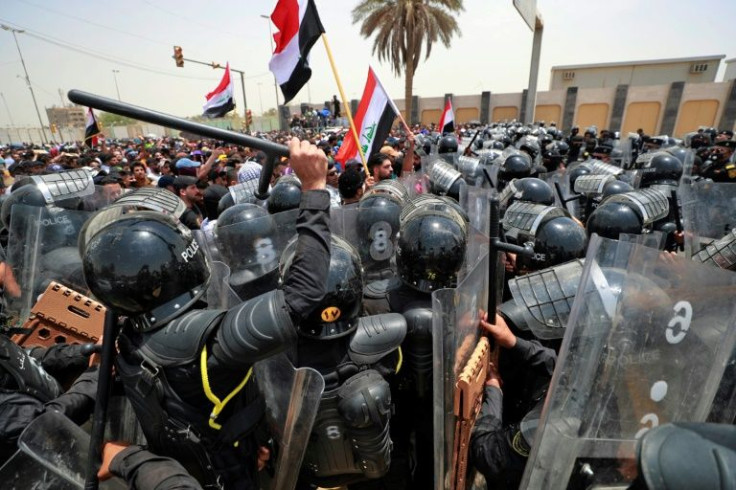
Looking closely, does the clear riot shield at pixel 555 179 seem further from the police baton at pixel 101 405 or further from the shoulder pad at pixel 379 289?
the police baton at pixel 101 405

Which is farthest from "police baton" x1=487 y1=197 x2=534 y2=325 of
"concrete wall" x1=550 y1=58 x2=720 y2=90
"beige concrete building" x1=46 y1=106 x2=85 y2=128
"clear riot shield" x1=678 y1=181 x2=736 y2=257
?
"beige concrete building" x1=46 y1=106 x2=85 y2=128

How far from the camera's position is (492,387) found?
1.95m

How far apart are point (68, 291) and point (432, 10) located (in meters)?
25.0

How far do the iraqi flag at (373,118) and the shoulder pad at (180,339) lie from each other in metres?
3.37

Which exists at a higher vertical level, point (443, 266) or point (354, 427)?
point (443, 266)

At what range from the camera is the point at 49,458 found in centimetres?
134

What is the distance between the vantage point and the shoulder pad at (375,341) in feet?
6.07

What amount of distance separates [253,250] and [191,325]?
183 cm

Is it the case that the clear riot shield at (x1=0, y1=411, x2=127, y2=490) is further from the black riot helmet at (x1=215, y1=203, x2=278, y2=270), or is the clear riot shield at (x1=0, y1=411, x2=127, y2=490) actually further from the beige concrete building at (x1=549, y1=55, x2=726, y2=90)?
the beige concrete building at (x1=549, y1=55, x2=726, y2=90)

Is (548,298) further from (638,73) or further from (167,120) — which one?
(638,73)

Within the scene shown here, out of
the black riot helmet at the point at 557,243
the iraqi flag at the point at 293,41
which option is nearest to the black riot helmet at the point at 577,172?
the black riot helmet at the point at 557,243

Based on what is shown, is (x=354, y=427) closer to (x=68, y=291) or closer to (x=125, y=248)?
(x=125, y=248)

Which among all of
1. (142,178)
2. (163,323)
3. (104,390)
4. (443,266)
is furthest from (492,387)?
(142,178)

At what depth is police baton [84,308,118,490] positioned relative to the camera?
135 cm
